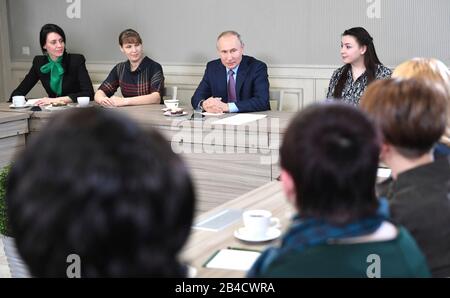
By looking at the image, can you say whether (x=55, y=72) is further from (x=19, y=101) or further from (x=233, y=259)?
(x=233, y=259)

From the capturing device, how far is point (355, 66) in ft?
12.8

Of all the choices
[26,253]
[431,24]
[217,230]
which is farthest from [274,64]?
[26,253]

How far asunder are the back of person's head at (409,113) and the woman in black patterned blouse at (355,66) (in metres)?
2.40

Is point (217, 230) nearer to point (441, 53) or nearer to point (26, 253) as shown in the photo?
point (26, 253)

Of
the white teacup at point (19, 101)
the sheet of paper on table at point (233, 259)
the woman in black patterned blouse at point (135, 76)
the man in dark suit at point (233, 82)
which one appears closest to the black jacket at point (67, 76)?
the woman in black patterned blouse at point (135, 76)

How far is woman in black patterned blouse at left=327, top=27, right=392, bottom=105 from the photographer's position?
3.81 meters

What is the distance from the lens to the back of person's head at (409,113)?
1.38 metres

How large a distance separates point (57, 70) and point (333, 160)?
4.31 meters

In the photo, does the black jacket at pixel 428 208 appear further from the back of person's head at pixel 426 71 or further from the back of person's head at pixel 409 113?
the back of person's head at pixel 426 71

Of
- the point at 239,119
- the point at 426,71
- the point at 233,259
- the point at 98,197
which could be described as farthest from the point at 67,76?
the point at 98,197

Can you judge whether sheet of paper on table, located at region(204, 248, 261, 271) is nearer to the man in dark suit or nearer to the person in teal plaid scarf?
the person in teal plaid scarf

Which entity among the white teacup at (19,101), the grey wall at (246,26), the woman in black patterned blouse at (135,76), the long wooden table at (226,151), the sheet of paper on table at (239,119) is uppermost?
the grey wall at (246,26)

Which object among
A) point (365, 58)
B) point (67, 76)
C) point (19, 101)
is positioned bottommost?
point (19, 101)
